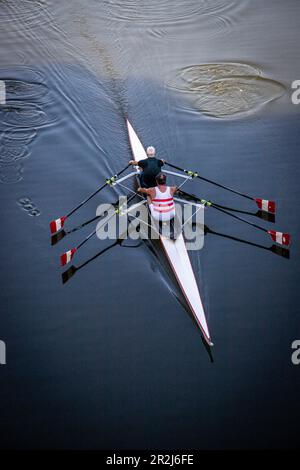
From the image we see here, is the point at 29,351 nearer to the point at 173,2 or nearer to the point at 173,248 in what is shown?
the point at 173,248

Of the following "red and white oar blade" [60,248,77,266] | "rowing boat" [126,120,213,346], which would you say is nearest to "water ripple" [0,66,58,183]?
"red and white oar blade" [60,248,77,266]

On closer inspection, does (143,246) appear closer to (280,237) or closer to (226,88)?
(280,237)

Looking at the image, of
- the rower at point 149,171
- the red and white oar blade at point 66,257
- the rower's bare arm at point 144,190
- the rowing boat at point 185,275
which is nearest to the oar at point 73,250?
the red and white oar blade at point 66,257

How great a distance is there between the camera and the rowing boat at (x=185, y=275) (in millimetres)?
9117

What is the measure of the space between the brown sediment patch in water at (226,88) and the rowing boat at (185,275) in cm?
501

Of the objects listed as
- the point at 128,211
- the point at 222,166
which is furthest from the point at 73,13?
the point at 128,211

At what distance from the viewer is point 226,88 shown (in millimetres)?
14594

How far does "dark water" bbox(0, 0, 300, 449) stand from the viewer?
8312 mm

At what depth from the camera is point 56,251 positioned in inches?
424

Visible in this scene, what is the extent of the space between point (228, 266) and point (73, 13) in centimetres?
1112

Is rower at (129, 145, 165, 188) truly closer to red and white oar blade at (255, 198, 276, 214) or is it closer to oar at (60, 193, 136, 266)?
oar at (60, 193, 136, 266)

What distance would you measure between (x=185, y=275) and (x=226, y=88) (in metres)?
6.81

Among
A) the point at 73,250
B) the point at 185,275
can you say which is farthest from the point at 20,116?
the point at 185,275

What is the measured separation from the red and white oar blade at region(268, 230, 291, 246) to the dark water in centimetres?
29
